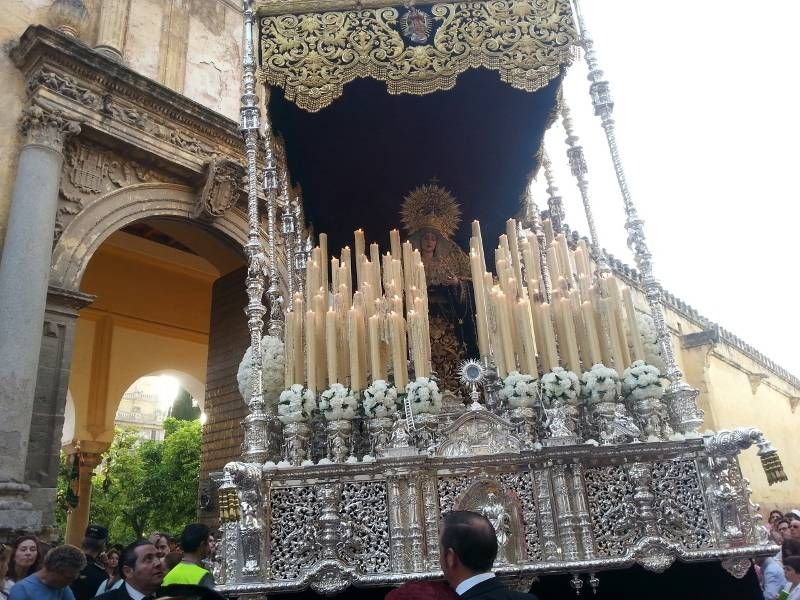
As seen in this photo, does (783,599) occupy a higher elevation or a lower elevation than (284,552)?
lower

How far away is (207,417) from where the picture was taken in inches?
416

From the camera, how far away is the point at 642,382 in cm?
399

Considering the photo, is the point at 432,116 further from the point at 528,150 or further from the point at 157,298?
the point at 157,298

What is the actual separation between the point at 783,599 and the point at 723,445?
32.9 inches

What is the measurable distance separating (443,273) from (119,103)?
17.8 ft

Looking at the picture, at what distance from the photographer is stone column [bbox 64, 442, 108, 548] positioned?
465 inches

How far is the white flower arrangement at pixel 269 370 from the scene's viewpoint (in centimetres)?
455

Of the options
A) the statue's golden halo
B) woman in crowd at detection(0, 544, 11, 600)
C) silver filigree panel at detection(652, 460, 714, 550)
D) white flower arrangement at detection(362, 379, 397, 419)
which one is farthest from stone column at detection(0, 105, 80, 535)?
silver filigree panel at detection(652, 460, 714, 550)

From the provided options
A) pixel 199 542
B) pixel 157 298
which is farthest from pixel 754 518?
pixel 157 298

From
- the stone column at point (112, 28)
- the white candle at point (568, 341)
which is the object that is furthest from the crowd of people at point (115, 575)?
the stone column at point (112, 28)

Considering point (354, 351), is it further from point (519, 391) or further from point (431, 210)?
point (431, 210)

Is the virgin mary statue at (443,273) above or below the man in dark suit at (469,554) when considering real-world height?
above

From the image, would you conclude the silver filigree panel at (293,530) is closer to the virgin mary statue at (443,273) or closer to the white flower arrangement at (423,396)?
the white flower arrangement at (423,396)

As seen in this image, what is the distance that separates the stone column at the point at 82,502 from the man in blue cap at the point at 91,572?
7.64 meters
